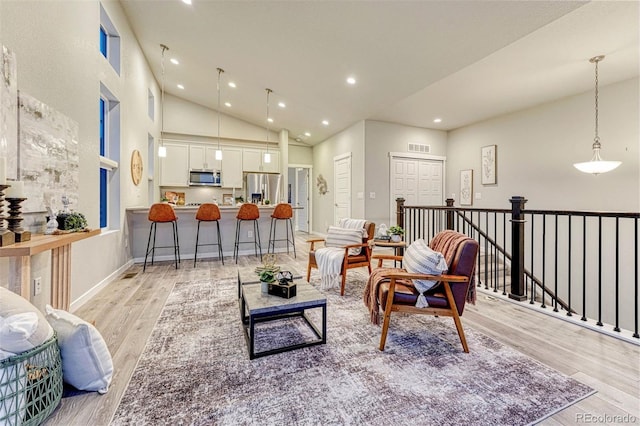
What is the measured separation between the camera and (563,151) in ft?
15.5

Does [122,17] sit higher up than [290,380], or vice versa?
[122,17]

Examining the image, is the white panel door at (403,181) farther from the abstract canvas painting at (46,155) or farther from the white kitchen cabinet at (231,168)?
the abstract canvas painting at (46,155)

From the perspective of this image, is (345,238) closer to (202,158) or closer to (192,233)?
(192,233)

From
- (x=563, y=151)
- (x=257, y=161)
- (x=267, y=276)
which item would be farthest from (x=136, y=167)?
(x=563, y=151)

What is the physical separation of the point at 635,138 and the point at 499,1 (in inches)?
123

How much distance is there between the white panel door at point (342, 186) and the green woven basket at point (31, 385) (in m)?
5.61

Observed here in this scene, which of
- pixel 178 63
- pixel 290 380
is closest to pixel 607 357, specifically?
pixel 290 380

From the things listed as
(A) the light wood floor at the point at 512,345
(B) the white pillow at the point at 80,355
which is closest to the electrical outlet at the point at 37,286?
(A) the light wood floor at the point at 512,345

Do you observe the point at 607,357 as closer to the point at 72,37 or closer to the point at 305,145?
the point at 72,37

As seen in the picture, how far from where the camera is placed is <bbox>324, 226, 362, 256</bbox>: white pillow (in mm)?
3609

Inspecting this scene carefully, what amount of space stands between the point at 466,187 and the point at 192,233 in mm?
5798

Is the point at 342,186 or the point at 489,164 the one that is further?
the point at 342,186

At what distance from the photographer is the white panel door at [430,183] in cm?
657

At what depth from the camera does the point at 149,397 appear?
5.21ft
